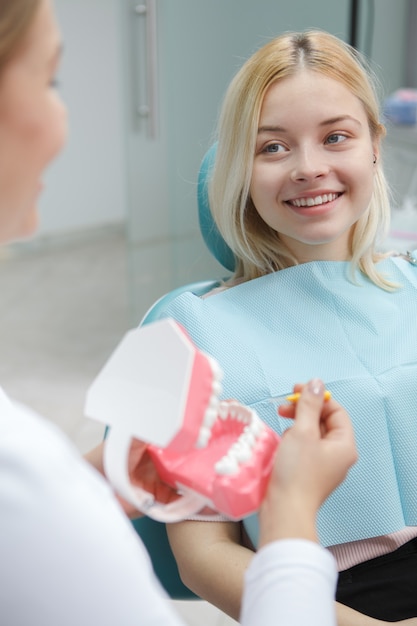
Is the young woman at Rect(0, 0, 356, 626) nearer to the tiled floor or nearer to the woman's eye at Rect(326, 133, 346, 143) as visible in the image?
the woman's eye at Rect(326, 133, 346, 143)

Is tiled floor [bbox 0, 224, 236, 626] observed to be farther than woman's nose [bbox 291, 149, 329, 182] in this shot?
Yes

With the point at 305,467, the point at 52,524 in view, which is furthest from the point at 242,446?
the point at 52,524

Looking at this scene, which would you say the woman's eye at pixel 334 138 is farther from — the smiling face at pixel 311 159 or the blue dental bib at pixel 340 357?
the blue dental bib at pixel 340 357

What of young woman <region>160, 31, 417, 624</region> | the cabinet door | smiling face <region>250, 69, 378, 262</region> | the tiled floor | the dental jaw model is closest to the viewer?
the dental jaw model

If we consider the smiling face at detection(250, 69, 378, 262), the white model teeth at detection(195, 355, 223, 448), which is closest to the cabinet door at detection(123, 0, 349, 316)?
the smiling face at detection(250, 69, 378, 262)

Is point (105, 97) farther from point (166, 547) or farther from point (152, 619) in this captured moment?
point (152, 619)

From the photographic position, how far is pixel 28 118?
0.74 meters

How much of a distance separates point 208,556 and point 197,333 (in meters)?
0.39

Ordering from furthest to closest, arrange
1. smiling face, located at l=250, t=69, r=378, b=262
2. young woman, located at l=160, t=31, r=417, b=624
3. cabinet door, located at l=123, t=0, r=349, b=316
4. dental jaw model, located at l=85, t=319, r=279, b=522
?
1. cabinet door, located at l=123, t=0, r=349, b=316
2. smiling face, located at l=250, t=69, r=378, b=262
3. young woman, located at l=160, t=31, r=417, b=624
4. dental jaw model, located at l=85, t=319, r=279, b=522

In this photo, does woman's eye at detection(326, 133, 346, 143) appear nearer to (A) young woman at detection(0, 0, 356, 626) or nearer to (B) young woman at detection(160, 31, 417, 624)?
(B) young woman at detection(160, 31, 417, 624)

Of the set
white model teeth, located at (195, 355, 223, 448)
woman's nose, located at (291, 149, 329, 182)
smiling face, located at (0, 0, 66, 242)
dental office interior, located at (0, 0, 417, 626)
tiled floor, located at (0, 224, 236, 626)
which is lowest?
tiled floor, located at (0, 224, 236, 626)

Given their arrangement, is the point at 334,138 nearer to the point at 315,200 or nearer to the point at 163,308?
the point at 315,200

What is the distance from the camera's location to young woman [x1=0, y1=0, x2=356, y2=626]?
0.68 metres

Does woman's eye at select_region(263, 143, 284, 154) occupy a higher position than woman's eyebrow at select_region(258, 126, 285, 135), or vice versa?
woman's eyebrow at select_region(258, 126, 285, 135)
